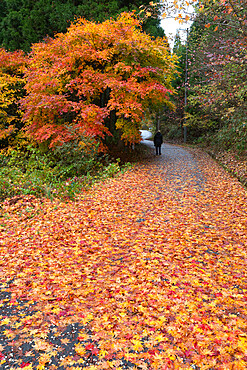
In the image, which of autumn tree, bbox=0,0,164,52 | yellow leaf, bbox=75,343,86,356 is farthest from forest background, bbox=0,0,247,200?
yellow leaf, bbox=75,343,86,356

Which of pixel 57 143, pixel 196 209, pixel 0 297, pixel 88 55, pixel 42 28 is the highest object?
pixel 42 28

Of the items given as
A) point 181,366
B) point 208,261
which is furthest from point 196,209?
point 181,366

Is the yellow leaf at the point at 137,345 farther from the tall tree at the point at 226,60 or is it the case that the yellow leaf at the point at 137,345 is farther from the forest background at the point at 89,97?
the forest background at the point at 89,97

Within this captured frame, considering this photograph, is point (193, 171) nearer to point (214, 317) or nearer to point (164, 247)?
point (164, 247)

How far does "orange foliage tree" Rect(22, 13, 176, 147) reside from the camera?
10.6m

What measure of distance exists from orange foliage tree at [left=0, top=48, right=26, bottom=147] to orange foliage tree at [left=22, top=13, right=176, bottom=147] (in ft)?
7.47

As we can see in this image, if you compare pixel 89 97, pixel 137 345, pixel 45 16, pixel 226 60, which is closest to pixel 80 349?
pixel 137 345

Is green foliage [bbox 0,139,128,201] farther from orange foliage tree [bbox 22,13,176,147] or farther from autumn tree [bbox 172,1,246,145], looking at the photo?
autumn tree [bbox 172,1,246,145]

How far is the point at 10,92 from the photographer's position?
14.0 meters

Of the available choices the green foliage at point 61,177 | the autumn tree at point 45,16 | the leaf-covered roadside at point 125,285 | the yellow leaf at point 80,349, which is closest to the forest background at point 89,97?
the green foliage at point 61,177

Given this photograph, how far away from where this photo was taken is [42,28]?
17109mm

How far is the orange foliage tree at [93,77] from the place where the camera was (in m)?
10.6

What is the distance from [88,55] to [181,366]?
11.0 metres

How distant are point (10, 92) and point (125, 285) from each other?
13.2 m
